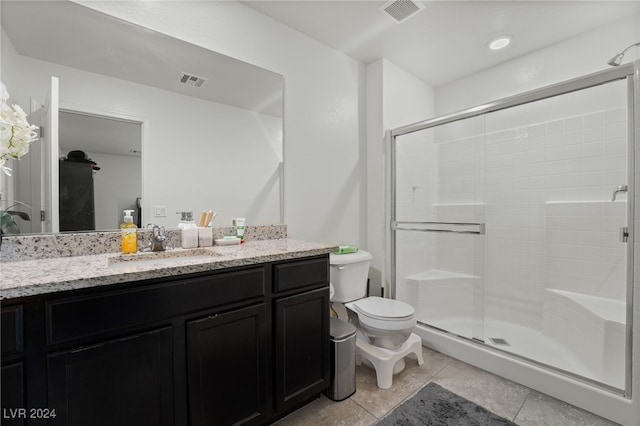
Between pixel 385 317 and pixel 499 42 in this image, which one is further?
pixel 499 42

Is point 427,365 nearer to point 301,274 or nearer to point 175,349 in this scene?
point 301,274

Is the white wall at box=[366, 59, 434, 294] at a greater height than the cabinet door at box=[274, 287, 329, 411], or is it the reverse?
the white wall at box=[366, 59, 434, 294]

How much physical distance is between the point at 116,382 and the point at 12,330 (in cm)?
34

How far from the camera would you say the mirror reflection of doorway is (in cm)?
125

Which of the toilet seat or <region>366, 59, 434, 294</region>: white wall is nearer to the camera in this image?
the toilet seat

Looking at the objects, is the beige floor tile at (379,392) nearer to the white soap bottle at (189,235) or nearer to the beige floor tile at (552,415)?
the beige floor tile at (552,415)

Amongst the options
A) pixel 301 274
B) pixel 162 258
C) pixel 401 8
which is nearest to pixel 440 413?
pixel 301 274

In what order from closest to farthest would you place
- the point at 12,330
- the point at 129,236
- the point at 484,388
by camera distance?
the point at 12,330
the point at 129,236
the point at 484,388

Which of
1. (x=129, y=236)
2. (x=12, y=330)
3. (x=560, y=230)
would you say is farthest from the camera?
(x=560, y=230)

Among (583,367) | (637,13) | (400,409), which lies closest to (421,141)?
(637,13)

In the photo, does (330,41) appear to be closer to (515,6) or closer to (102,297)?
(515,6)

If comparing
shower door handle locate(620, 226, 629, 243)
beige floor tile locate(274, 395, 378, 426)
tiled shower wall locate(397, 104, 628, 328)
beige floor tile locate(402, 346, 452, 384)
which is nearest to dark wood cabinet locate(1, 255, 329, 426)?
beige floor tile locate(274, 395, 378, 426)

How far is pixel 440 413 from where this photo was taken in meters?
1.45

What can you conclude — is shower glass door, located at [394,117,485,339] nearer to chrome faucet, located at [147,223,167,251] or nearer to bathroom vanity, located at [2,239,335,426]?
bathroom vanity, located at [2,239,335,426]
